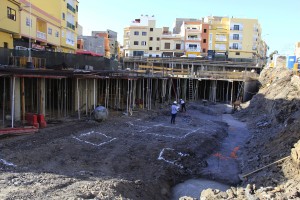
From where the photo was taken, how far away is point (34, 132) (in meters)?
16.0

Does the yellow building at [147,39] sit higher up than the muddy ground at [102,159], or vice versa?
the yellow building at [147,39]

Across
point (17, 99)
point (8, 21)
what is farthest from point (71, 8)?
point (17, 99)

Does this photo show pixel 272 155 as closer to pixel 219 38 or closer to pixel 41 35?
pixel 41 35

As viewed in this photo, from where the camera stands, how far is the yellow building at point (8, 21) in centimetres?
2578

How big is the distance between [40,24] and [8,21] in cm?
865

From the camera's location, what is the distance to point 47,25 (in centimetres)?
3584

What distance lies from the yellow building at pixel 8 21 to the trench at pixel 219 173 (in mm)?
19582

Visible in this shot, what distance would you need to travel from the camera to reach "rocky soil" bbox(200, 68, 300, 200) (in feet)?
28.7

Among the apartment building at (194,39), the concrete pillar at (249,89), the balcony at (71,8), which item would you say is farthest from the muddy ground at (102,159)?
the apartment building at (194,39)

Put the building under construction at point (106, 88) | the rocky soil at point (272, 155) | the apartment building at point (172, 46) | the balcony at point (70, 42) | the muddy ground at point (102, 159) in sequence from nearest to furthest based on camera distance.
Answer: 1. the rocky soil at point (272, 155)
2. the muddy ground at point (102, 159)
3. the building under construction at point (106, 88)
4. the balcony at point (70, 42)
5. the apartment building at point (172, 46)

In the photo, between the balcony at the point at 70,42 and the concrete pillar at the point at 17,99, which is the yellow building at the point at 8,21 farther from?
the balcony at the point at 70,42

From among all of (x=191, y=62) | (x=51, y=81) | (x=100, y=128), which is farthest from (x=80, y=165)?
(x=191, y=62)

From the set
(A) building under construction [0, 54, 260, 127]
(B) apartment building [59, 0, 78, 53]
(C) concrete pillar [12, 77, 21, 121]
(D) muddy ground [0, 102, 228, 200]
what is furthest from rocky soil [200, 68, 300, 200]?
(B) apartment building [59, 0, 78, 53]

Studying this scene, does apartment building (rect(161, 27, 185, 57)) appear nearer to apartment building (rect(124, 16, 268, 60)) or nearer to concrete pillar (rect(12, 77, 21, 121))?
apartment building (rect(124, 16, 268, 60))
